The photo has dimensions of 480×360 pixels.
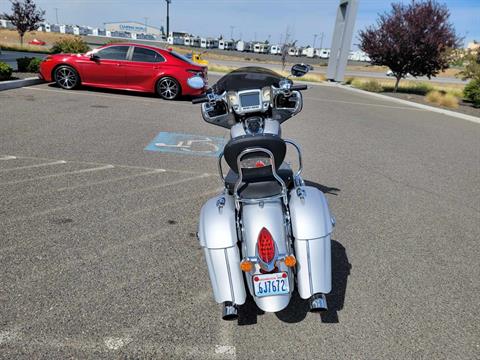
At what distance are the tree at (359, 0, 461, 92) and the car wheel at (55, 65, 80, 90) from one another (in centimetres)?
1688

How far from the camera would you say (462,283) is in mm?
3074

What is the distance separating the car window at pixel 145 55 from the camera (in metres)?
10.8

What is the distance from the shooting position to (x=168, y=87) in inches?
439

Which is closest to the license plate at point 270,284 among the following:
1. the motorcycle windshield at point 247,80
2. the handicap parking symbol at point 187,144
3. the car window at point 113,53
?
the motorcycle windshield at point 247,80

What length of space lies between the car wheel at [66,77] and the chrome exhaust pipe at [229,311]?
422 inches

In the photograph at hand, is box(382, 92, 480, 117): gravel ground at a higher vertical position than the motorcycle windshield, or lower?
lower

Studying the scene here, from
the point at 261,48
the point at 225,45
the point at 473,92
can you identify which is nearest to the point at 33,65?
the point at 473,92

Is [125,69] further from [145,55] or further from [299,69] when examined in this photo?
[299,69]

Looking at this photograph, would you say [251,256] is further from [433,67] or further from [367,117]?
[433,67]

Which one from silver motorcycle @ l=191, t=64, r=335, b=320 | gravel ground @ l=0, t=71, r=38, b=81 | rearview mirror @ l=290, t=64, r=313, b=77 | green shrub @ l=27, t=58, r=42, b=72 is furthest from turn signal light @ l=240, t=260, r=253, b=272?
green shrub @ l=27, t=58, r=42, b=72

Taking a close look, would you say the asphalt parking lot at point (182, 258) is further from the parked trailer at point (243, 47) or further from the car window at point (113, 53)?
the parked trailer at point (243, 47)

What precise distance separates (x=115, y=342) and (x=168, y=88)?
A: 9816mm

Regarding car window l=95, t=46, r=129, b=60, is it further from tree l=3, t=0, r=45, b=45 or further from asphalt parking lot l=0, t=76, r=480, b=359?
tree l=3, t=0, r=45, b=45

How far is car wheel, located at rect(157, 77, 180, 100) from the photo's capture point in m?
11.1
